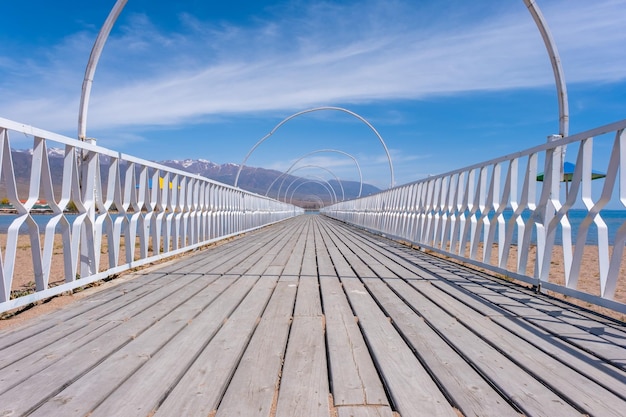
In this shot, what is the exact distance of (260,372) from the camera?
82.7 inches

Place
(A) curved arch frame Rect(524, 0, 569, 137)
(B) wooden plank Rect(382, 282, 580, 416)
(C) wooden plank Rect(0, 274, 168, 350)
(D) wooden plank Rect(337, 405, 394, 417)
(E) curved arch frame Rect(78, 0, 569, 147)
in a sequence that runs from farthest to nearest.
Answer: (A) curved arch frame Rect(524, 0, 569, 137) < (E) curved arch frame Rect(78, 0, 569, 147) < (C) wooden plank Rect(0, 274, 168, 350) < (B) wooden plank Rect(382, 282, 580, 416) < (D) wooden plank Rect(337, 405, 394, 417)

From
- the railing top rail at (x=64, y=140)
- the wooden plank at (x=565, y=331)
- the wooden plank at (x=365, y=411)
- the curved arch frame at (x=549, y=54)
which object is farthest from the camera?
the curved arch frame at (x=549, y=54)

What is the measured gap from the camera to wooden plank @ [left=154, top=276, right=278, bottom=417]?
5.74 ft

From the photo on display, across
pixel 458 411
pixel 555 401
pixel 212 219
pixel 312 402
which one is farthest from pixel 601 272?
pixel 212 219

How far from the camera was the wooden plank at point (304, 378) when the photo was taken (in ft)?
5.70

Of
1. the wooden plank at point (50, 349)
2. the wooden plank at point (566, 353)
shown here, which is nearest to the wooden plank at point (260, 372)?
the wooden plank at point (50, 349)

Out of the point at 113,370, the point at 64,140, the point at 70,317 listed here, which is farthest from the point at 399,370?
the point at 64,140

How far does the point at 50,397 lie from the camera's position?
1.85 m

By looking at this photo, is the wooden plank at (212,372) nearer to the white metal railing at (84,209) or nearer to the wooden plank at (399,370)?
the wooden plank at (399,370)

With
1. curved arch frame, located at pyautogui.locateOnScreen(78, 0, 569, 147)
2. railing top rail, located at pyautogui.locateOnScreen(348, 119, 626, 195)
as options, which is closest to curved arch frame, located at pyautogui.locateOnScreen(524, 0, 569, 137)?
curved arch frame, located at pyautogui.locateOnScreen(78, 0, 569, 147)

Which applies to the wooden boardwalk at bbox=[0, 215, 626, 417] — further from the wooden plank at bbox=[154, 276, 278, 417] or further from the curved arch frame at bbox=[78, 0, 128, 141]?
the curved arch frame at bbox=[78, 0, 128, 141]

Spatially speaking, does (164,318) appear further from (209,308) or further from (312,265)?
(312,265)

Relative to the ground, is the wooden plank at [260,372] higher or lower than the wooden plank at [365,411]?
lower

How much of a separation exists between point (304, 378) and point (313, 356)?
31cm
